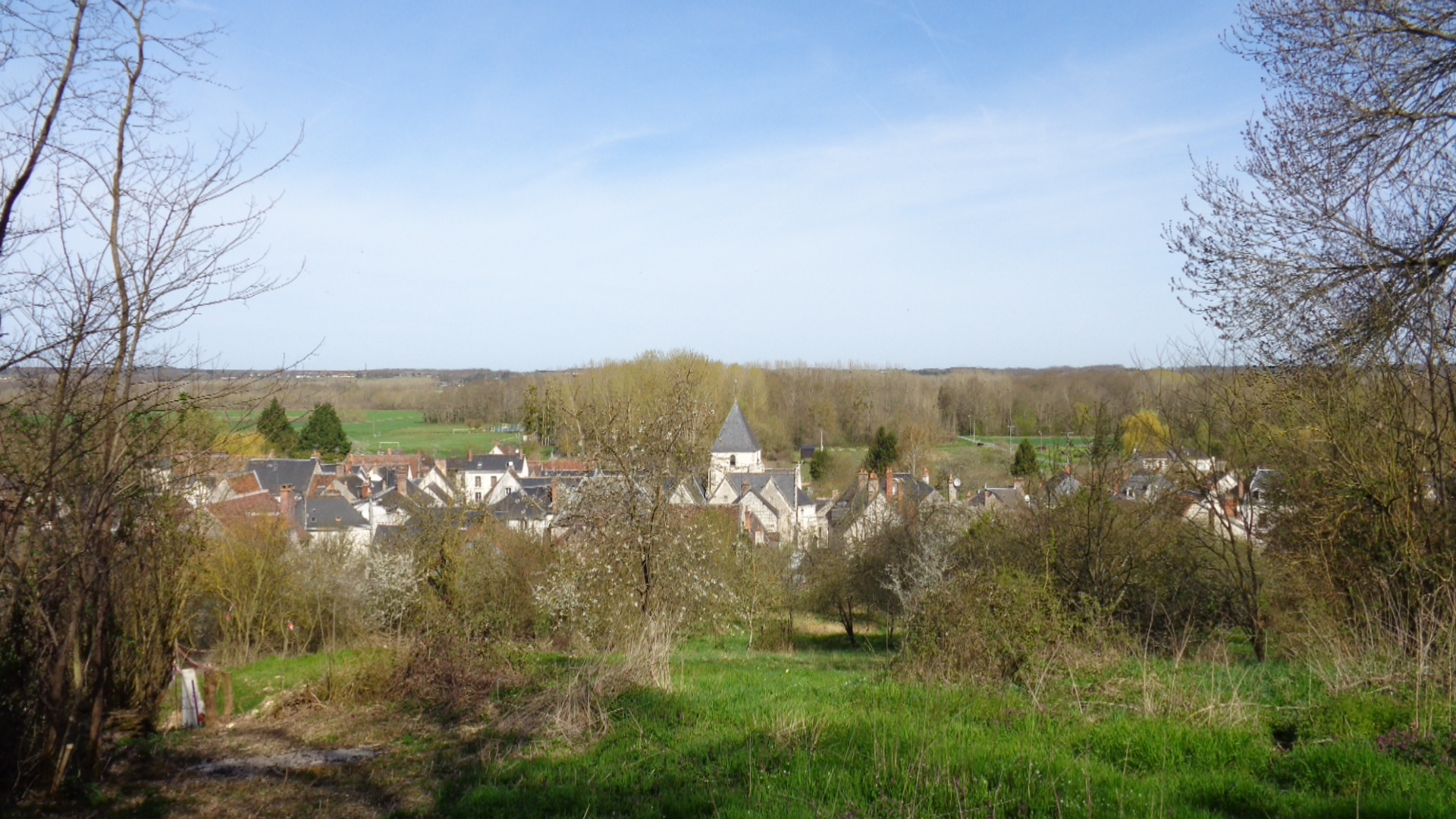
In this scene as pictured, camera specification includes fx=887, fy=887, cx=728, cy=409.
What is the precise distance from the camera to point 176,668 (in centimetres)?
932

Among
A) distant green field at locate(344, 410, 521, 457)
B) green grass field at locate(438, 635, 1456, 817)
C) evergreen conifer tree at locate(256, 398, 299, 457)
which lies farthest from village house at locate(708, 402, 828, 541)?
green grass field at locate(438, 635, 1456, 817)

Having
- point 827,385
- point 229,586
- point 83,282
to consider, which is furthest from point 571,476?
point 827,385

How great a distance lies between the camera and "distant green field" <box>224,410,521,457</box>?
69125 mm

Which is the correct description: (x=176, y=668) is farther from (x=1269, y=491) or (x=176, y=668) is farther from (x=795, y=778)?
(x=1269, y=491)

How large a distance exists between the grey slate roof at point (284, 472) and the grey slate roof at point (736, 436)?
22671 mm

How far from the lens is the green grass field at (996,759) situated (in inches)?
157

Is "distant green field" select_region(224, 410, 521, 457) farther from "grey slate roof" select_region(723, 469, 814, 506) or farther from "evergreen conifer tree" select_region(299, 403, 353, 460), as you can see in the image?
"grey slate roof" select_region(723, 469, 814, 506)

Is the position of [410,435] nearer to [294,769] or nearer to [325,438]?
[325,438]

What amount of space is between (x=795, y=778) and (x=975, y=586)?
2.96 metres

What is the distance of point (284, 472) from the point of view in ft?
131

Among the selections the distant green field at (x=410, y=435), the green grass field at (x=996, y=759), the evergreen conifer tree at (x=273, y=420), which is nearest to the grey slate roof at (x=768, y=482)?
the distant green field at (x=410, y=435)

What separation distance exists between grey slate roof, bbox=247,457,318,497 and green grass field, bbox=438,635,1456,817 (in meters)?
36.0

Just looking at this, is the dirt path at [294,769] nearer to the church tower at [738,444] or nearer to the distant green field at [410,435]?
the church tower at [738,444]

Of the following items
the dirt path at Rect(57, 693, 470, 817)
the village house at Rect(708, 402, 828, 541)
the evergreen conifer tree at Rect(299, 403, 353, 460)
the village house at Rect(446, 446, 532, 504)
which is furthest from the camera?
the evergreen conifer tree at Rect(299, 403, 353, 460)
